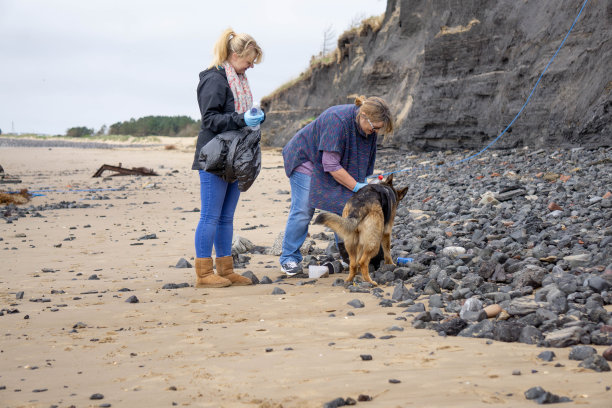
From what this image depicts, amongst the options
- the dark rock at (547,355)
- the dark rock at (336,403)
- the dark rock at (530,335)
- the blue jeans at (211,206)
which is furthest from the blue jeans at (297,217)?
the dark rock at (336,403)

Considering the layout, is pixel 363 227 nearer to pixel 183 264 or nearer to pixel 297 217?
pixel 297 217

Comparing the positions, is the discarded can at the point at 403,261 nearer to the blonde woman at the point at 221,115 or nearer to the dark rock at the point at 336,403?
the blonde woman at the point at 221,115

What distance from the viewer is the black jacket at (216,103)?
5383mm

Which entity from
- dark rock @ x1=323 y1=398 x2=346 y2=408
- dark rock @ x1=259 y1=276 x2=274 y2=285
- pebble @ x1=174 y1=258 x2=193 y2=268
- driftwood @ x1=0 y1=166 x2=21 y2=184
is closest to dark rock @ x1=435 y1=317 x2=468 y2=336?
dark rock @ x1=323 y1=398 x2=346 y2=408

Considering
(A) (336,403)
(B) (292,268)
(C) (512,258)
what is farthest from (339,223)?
(A) (336,403)

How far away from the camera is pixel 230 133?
5516 millimetres

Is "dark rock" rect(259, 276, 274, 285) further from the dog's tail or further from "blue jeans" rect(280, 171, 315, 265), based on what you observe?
the dog's tail

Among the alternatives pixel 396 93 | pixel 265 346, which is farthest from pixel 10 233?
pixel 396 93

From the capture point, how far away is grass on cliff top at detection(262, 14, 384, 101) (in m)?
28.8

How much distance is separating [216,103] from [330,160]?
1.17 m

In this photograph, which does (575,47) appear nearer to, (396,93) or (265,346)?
(396,93)

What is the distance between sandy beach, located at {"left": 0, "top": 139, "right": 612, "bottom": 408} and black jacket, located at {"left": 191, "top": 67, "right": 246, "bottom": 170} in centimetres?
142

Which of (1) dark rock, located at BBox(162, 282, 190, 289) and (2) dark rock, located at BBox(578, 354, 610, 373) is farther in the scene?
(1) dark rock, located at BBox(162, 282, 190, 289)

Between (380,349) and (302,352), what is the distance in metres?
0.46
